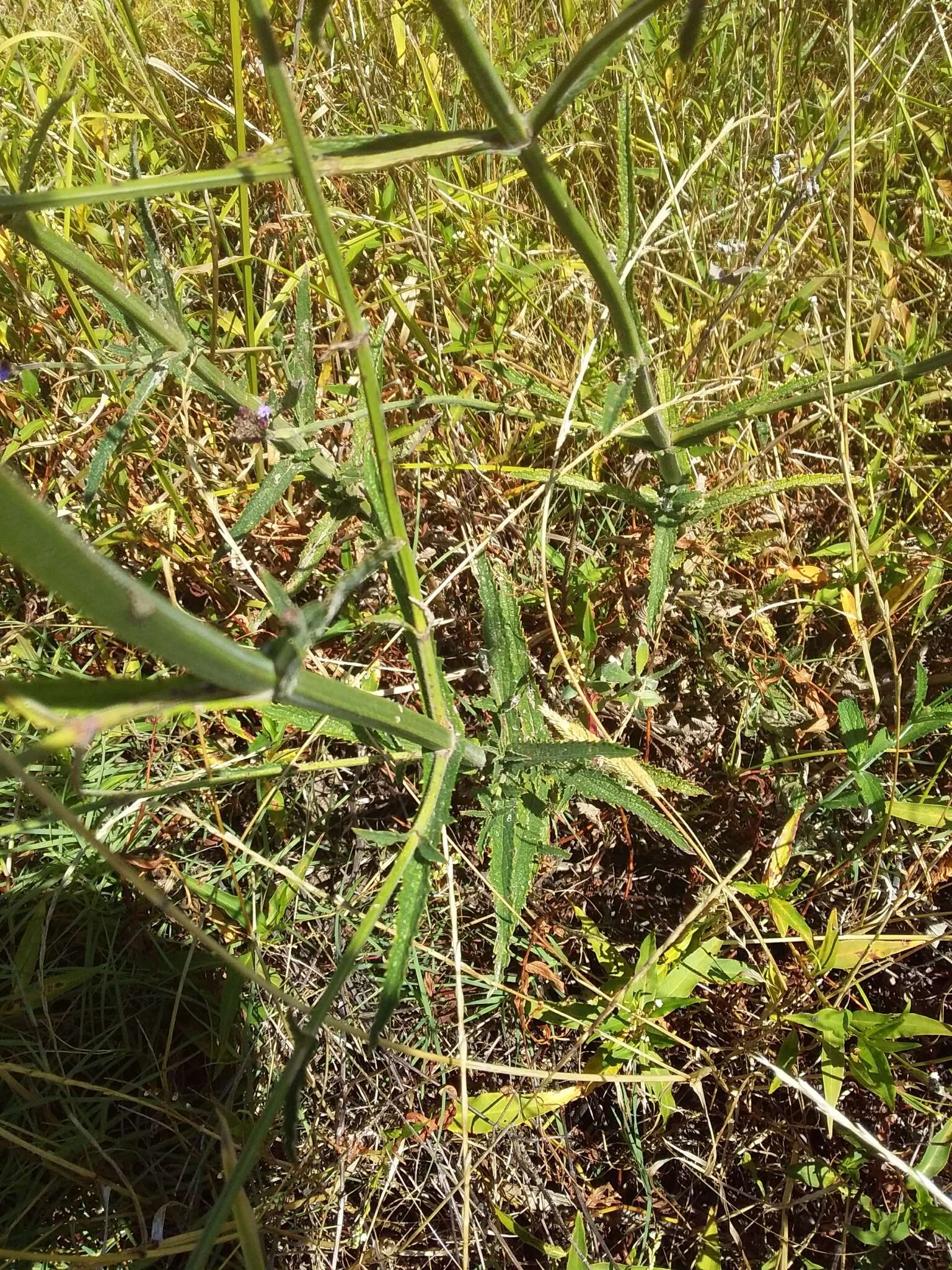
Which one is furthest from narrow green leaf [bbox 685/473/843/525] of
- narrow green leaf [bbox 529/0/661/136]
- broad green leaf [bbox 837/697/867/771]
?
narrow green leaf [bbox 529/0/661/136]

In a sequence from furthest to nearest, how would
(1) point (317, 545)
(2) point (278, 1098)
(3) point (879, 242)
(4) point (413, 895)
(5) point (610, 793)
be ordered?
1. (3) point (879, 242)
2. (1) point (317, 545)
3. (5) point (610, 793)
4. (4) point (413, 895)
5. (2) point (278, 1098)

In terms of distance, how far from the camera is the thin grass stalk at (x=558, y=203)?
2.48 feet

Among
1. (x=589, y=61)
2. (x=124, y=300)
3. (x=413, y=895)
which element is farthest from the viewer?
(x=124, y=300)

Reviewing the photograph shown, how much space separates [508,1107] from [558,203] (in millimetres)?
1320

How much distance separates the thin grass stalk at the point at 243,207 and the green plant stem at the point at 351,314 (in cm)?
65

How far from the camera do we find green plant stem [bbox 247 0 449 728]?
653mm

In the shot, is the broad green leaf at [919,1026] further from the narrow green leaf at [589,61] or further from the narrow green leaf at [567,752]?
the narrow green leaf at [589,61]

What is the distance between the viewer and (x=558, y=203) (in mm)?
941

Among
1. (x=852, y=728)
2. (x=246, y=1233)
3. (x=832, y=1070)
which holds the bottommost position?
(x=832, y=1070)

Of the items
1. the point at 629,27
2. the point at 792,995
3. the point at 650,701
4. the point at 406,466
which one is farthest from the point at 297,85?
the point at 792,995

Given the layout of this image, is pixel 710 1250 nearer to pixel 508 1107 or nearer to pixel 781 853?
pixel 508 1107

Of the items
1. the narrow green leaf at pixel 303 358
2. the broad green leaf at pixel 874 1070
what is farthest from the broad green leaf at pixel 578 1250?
the narrow green leaf at pixel 303 358

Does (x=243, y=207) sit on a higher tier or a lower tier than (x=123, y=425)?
higher

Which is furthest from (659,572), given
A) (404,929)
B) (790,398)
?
(404,929)
